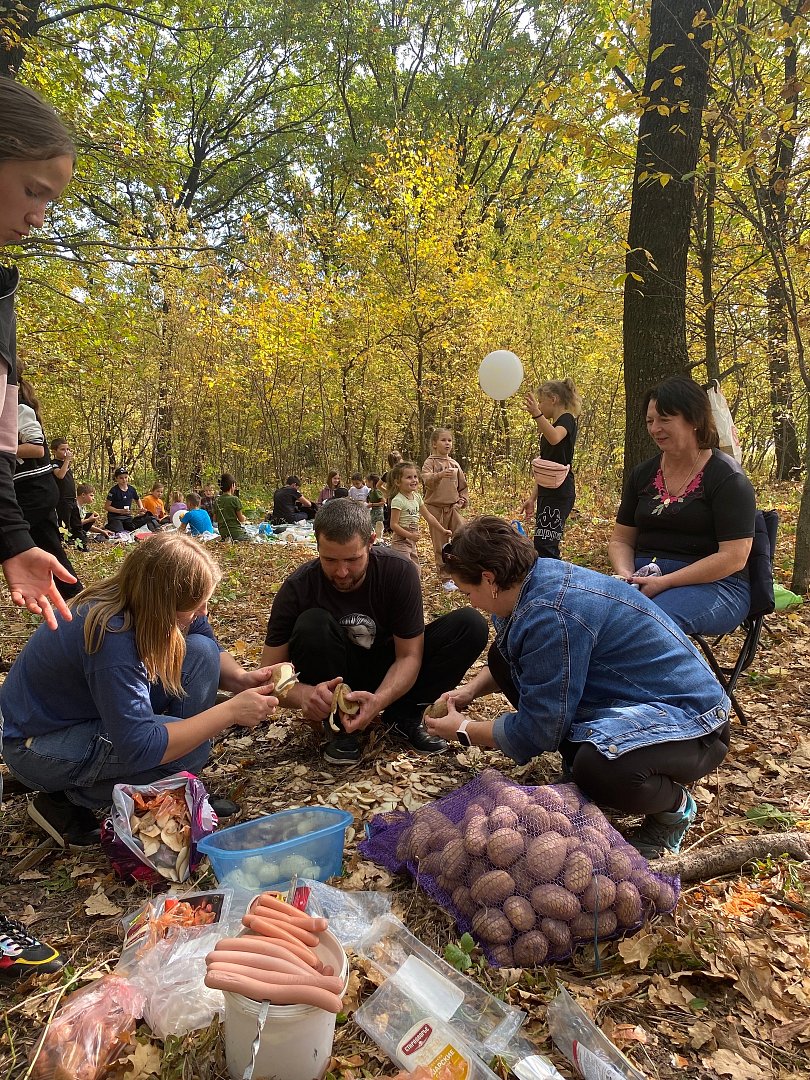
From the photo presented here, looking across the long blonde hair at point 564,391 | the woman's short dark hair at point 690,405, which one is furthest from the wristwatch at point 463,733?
the long blonde hair at point 564,391

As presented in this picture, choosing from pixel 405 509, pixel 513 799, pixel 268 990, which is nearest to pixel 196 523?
pixel 405 509

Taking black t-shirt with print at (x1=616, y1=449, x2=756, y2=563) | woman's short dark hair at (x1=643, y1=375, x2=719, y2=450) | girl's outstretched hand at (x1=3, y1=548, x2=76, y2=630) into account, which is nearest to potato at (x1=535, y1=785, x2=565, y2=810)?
girl's outstretched hand at (x1=3, y1=548, x2=76, y2=630)

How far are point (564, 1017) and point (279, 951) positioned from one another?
82 cm

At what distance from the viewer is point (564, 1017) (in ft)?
5.36

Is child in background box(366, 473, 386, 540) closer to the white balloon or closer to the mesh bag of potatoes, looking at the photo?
the white balloon

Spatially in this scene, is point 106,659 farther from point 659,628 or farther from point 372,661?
point 659,628

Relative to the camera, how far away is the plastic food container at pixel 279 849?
2.02 meters

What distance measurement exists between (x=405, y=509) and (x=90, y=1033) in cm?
610

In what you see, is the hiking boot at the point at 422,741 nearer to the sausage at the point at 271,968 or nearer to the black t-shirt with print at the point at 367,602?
the black t-shirt with print at the point at 367,602

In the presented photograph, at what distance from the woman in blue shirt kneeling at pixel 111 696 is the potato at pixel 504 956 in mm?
1112

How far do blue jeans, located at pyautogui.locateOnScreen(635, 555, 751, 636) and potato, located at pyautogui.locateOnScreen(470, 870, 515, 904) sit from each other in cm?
167

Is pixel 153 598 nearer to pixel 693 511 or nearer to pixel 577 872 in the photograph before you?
pixel 577 872

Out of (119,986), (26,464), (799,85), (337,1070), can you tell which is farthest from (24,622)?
(799,85)

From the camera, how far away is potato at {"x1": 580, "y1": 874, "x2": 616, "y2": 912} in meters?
1.79
